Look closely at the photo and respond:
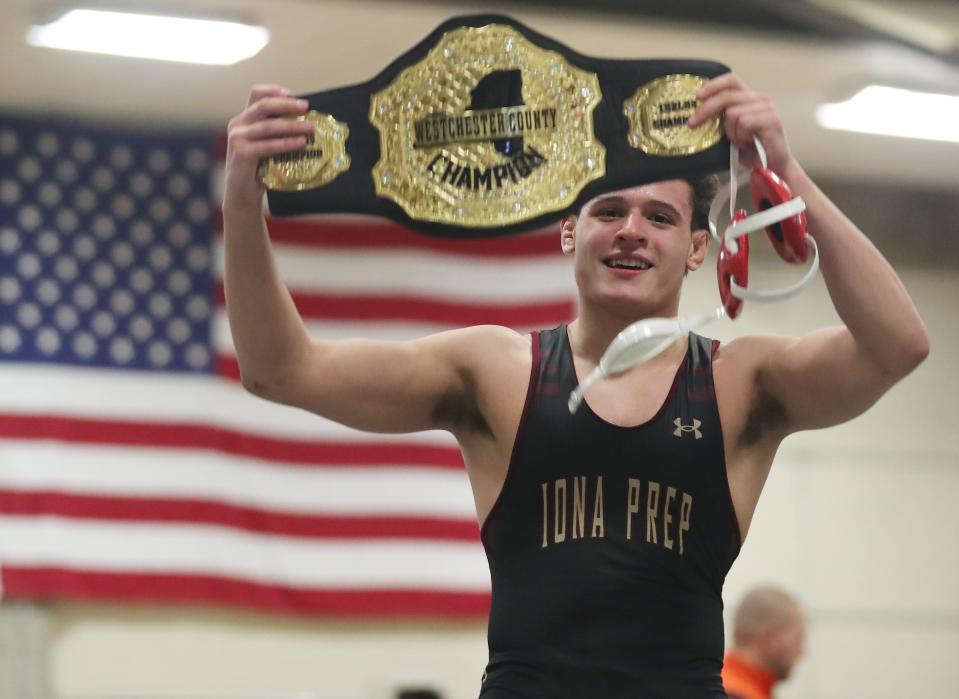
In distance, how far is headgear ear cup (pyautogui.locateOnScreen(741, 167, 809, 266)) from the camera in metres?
1.62

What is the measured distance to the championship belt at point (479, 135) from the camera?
176 cm

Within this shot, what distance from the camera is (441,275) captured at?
5527 millimetres

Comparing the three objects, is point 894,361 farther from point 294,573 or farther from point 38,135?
point 38,135

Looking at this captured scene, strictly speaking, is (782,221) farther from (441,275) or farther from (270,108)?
(441,275)

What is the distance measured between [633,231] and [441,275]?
3.72 m

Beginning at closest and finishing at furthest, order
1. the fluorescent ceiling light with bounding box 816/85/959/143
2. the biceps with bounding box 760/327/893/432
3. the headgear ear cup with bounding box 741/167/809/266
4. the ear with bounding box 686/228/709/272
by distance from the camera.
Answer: the headgear ear cup with bounding box 741/167/809/266 → the biceps with bounding box 760/327/893/432 → the ear with bounding box 686/228/709/272 → the fluorescent ceiling light with bounding box 816/85/959/143

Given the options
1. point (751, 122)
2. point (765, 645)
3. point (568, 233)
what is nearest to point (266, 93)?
point (568, 233)

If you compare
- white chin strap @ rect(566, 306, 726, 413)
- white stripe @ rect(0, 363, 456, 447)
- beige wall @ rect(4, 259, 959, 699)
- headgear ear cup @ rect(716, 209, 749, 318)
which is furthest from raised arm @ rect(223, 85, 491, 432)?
beige wall @ rect(4, 259, 959, 699)

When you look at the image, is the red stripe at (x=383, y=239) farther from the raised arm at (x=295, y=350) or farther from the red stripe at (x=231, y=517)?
the raised arm at (x=295, y=350)

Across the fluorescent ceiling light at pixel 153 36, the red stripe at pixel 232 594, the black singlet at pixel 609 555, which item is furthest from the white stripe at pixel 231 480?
the black singlet at pixel 609 555

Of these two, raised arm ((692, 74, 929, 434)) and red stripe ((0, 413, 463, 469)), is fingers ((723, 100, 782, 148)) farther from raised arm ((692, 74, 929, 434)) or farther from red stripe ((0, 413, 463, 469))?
red stripe ((0, 413, 463, 469))

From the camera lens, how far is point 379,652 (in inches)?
210

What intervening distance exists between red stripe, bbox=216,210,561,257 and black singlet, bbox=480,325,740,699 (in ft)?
12.1

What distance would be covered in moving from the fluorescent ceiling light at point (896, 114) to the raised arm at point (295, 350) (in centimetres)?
380
